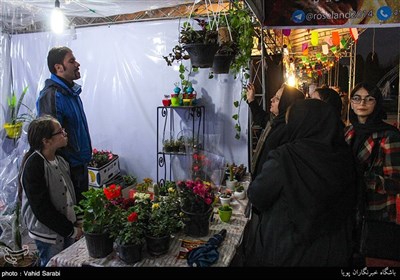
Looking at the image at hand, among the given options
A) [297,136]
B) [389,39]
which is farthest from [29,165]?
[389,39]

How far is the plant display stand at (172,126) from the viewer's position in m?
4.01

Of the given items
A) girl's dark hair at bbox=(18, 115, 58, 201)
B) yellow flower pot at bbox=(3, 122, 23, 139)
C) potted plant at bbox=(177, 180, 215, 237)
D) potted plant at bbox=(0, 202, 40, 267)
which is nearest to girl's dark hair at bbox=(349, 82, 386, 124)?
potted plant at bbox=(177, 180, 215, 237)

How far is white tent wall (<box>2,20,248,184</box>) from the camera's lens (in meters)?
3.95

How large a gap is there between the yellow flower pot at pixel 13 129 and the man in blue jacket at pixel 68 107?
1.33 m

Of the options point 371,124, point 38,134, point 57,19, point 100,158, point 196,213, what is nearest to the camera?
point 196,213

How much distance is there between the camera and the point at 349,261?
166 cm

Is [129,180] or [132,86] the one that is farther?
[132,86]

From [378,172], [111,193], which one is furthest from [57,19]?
[378,172]

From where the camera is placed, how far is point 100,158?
407 centimetres

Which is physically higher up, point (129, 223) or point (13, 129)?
point (13, 129)

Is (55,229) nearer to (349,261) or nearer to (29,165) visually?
(29,165)

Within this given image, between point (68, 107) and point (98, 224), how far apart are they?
136 centimetres

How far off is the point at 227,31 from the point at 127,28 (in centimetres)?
187

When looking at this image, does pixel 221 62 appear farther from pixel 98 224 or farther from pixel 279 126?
pixel 98 224
